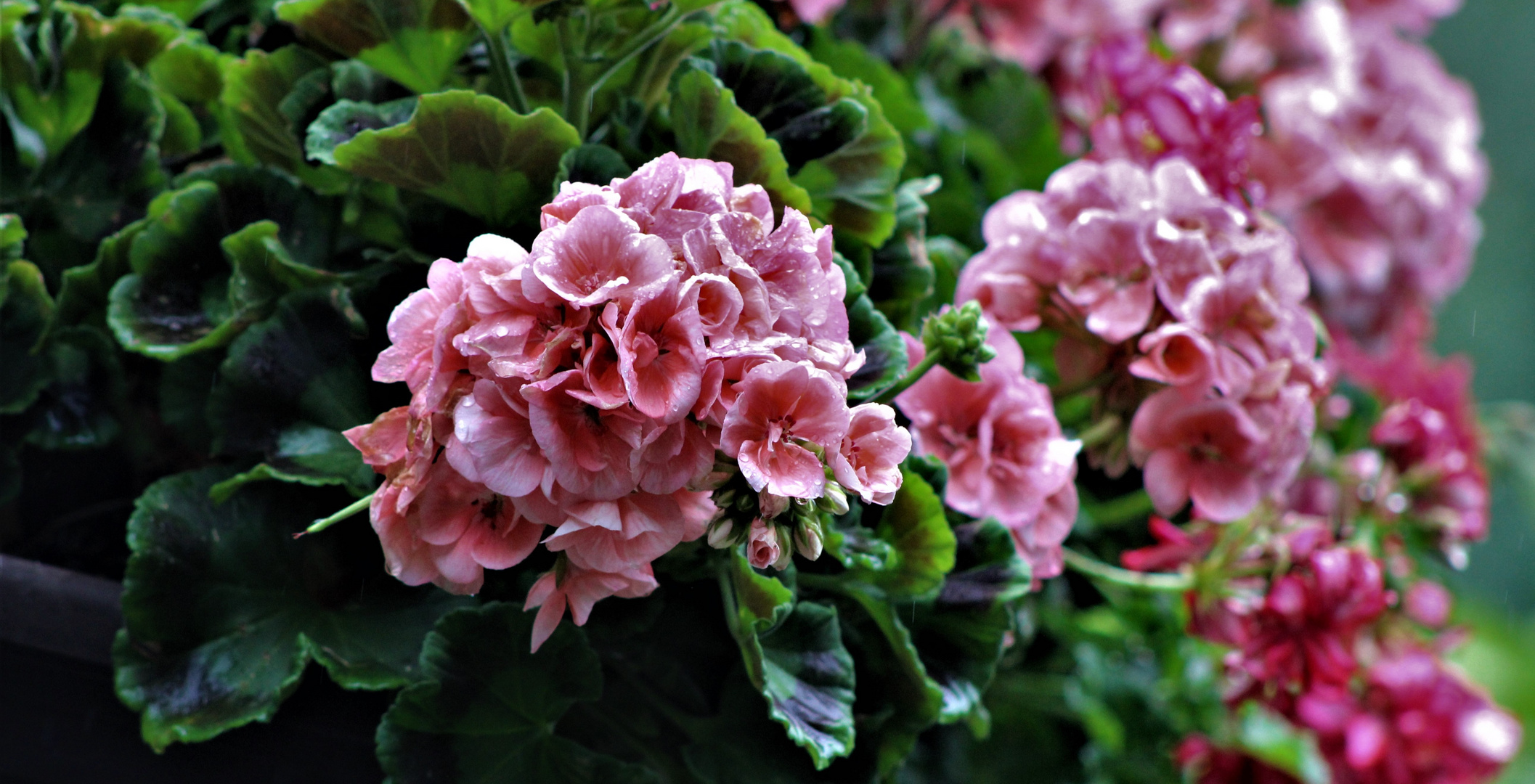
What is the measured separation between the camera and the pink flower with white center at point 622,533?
0.97 feet

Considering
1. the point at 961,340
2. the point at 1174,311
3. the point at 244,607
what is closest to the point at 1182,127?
the point at 1174,311

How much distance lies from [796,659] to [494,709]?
108mm

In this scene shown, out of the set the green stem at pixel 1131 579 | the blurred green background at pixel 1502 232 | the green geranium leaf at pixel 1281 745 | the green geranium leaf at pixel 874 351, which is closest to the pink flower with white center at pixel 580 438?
the green geranium leaf at pixel 874 351

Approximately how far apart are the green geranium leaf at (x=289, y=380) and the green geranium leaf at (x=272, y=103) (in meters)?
0.07

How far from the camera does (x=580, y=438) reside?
0.96ft

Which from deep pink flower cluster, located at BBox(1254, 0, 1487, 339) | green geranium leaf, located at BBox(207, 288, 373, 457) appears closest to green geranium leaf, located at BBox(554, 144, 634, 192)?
green geranium leaf, located at BBox(207, 288, 373, 457)

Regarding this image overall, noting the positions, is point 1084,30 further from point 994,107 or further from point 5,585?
point 5,585

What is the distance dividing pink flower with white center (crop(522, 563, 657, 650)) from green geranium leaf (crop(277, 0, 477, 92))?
0.72 feet

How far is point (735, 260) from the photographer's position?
0.98ft

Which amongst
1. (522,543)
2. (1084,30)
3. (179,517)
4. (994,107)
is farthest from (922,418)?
(1084,30)

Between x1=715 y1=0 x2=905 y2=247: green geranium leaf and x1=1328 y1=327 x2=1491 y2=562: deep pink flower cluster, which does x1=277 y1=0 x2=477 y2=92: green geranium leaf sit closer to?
x1=715 y1=0 x2=905 y2=247: green geranium leaf

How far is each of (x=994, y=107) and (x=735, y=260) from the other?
56 centimetres

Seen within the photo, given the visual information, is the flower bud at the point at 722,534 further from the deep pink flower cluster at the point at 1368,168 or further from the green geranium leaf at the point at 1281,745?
the deep pink flower cluster at the point at 1368,168

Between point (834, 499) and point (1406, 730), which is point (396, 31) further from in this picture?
point (1406, 730)
